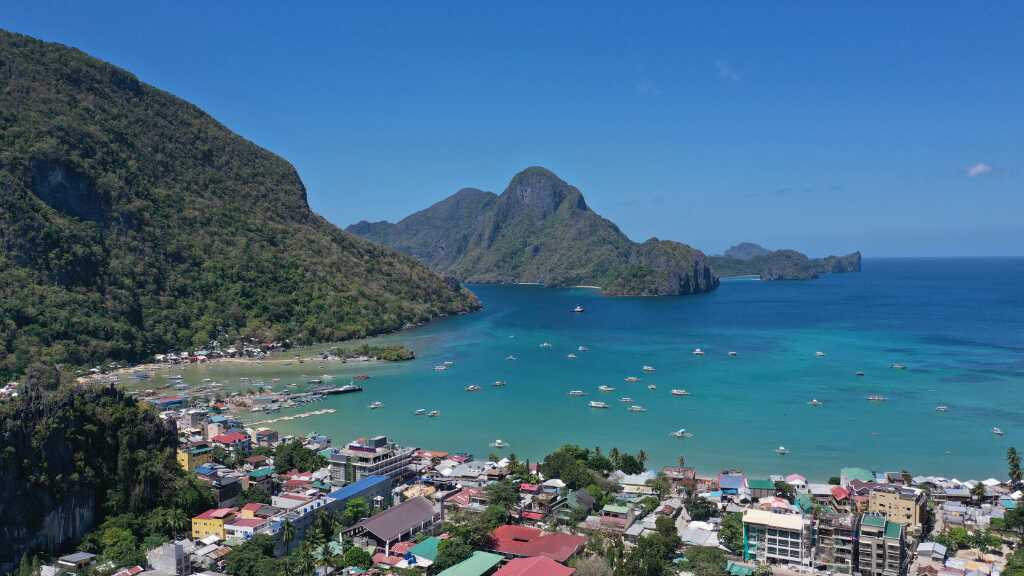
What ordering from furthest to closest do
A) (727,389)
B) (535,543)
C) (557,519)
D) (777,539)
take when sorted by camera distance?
(727,389)
(557,519)
(535,543)
(777,539)

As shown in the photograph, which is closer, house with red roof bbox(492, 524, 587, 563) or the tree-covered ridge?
house with red roof bbox(492, 524, 587, 563)

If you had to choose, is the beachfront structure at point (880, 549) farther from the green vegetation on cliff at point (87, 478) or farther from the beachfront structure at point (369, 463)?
the green vegetation on cliff at point (87, 478)

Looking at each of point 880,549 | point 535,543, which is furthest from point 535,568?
point 880,549

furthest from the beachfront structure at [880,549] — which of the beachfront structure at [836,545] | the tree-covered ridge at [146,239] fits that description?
the tree-covered ridge at [146,239]

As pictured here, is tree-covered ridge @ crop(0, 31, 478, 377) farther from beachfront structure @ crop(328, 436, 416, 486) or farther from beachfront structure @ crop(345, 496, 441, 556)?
beachfront structure @ crop(345, 496, 441, 556)

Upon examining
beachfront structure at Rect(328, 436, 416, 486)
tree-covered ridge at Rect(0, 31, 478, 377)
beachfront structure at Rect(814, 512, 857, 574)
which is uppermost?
tree-covered ridge at Rect(0, 31, 478, 377)

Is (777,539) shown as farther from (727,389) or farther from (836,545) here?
(727,389)

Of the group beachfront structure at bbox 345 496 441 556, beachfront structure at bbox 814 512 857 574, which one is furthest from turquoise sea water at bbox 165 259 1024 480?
beachfront structure at bbox 345 496 441 556
